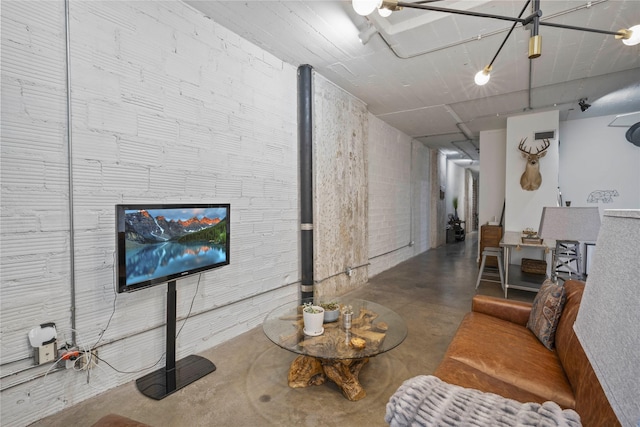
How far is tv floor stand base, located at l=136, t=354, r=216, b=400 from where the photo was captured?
6.88 ft

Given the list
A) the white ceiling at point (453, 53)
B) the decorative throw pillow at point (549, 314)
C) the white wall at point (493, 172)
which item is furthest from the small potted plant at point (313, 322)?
the white wall at point (493, 172)

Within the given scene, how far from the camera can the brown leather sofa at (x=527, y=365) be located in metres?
1.28

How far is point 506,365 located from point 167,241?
2.31 meters

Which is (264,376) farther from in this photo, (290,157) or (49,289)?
(290,157)

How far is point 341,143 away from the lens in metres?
4.38

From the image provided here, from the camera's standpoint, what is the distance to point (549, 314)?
1989 millimetres

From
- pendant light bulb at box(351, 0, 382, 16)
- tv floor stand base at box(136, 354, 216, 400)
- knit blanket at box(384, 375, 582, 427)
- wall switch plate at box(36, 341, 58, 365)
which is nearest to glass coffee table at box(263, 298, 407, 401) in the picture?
tv floor stand base at box(136, 354, 216, 400)

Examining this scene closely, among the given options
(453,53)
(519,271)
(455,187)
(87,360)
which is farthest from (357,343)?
(455,187)

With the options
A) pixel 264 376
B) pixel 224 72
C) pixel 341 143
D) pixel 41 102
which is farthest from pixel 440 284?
pixel 41 102

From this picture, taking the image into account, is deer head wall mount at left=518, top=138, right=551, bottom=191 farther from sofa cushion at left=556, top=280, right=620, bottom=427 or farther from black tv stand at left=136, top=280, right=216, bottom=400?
black tv stand at left=136, top=280, right=216, bottom=400

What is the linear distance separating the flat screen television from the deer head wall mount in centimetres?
518

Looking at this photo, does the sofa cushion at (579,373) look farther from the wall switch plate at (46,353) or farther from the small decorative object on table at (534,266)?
the small decorative object on table at (534,266)

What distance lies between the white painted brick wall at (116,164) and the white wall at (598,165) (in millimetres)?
5963

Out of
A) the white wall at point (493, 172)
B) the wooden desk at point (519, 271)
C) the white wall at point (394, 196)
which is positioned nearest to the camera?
the wooden desk at point (519, 271)
